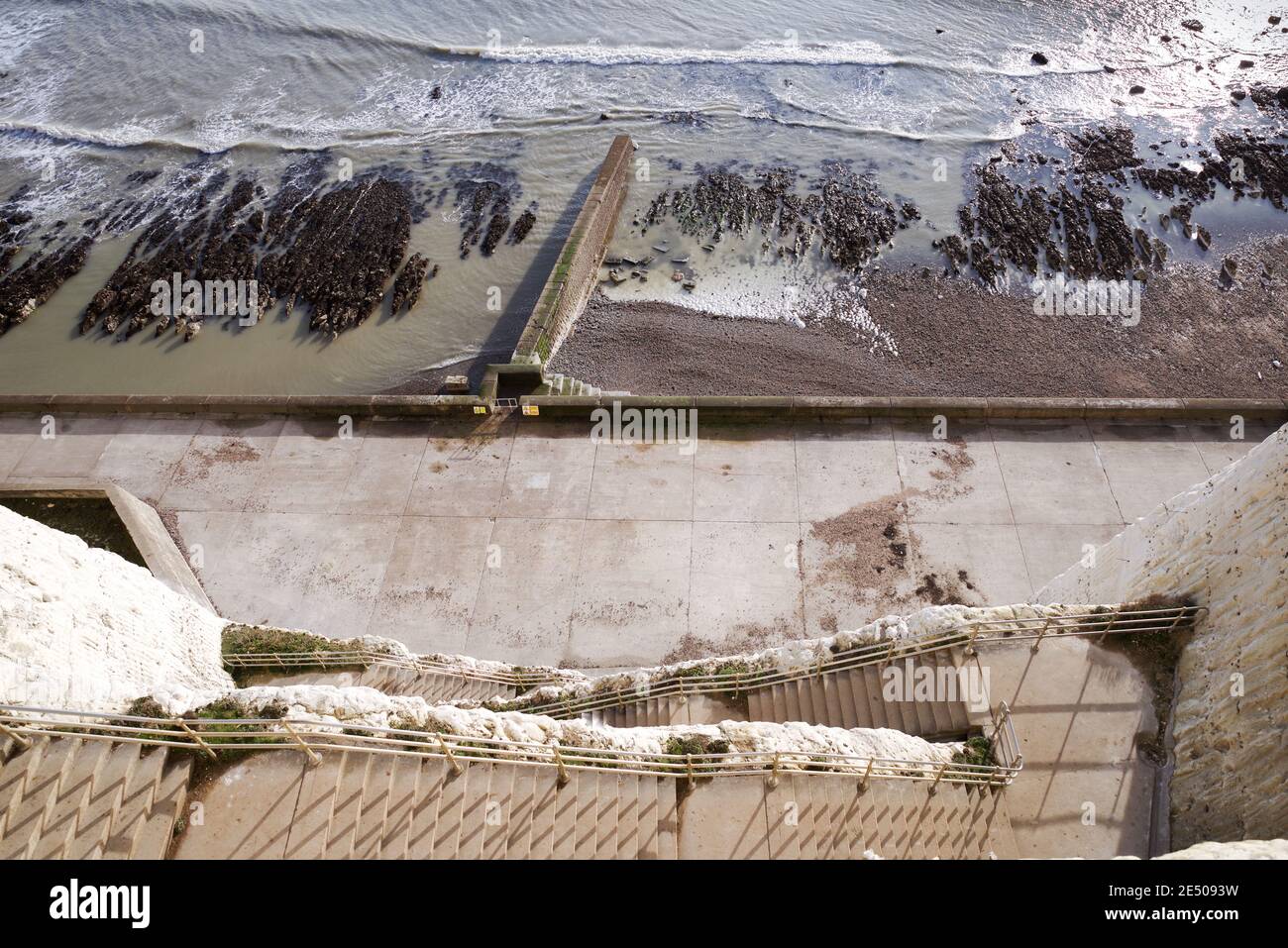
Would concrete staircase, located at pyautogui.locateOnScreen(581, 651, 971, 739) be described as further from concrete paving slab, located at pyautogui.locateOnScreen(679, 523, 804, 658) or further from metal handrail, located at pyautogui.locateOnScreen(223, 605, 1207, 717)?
concrete paving slab, located at pyautogui.locateOnScreen(679, 523, 804, 658)

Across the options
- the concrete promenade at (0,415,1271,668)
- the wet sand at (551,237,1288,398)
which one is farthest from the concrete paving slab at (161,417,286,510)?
the wet sand at (551,237,1288,398)

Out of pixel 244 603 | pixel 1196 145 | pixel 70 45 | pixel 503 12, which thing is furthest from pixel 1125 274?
pixel 70 45

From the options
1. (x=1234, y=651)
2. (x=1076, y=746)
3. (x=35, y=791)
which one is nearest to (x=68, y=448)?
(x=35, y=791)

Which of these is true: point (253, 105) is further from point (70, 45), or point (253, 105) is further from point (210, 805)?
point (210, 805)

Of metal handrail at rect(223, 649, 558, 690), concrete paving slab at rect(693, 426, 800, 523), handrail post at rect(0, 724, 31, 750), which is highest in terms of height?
concrete paving slab at rect(693, 426, 800, 523)

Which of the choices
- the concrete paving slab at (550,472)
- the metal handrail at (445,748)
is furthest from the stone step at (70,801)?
the concrete paving slab at (550,472)

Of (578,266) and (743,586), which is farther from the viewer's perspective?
(578,266)

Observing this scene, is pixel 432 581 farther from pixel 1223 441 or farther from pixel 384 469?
pixel 1223 441
